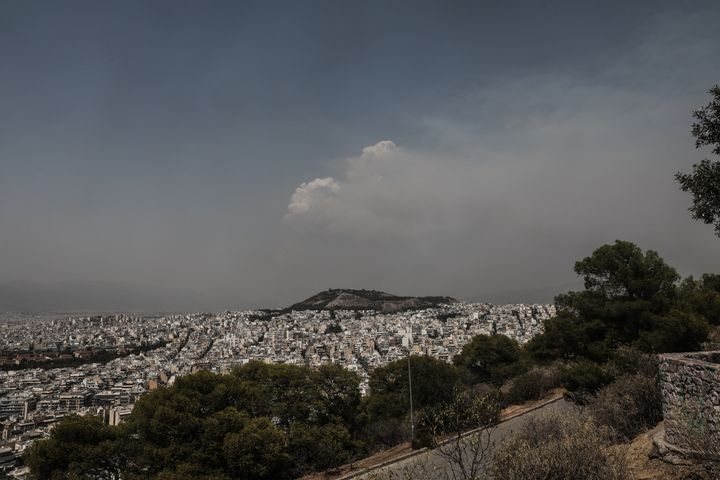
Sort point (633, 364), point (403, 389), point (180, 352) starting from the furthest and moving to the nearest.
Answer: point (180, 352), point (403, 389), point (633, 364)

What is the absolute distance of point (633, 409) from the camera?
848 cm

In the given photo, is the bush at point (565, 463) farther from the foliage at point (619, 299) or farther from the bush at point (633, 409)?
the foliage at point (619, 299)

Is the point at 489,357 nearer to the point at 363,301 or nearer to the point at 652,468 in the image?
the point at 652,468

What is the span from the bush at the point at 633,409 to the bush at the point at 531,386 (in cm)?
974

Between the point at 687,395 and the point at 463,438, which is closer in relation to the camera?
the point at 687,395

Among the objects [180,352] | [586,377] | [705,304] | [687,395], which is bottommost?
[180,352]

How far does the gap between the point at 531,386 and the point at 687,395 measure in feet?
43.9

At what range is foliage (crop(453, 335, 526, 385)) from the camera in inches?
985

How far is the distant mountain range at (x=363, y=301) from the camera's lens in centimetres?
13088

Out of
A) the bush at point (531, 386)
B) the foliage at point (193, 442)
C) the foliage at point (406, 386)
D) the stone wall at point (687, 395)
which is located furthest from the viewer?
the foliage at point (406, 386)

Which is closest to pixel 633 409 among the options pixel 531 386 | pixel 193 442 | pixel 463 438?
pixel 463 438

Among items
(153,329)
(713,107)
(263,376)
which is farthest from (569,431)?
(153,329)

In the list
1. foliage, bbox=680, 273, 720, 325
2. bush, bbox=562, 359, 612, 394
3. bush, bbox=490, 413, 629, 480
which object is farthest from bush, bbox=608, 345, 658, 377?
bush, bbox=490, 413, 629, 480

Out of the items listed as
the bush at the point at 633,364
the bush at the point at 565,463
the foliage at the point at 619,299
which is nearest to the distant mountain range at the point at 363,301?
the foliage at the point at 619,299
